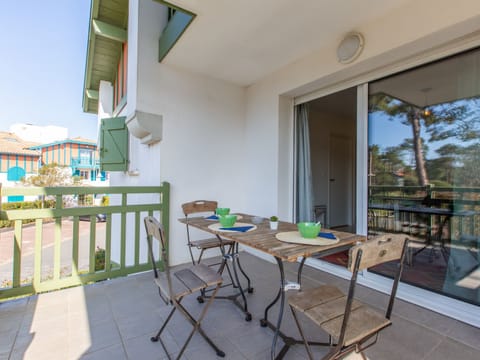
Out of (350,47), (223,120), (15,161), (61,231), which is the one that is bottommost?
(61,231)

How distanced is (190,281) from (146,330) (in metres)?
0.59

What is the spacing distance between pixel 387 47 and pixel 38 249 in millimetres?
3750

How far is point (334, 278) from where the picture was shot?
2680 millimetres

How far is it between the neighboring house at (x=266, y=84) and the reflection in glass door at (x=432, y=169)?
2cm

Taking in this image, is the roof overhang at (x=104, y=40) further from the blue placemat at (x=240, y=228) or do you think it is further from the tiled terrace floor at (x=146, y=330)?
the blue placemat at (x=240, y=228)

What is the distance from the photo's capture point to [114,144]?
4.62 m

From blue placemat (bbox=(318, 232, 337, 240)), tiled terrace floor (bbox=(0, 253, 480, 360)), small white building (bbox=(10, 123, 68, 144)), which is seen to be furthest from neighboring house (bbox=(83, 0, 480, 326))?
small white building (bbox=(10, 123, 68, 144))

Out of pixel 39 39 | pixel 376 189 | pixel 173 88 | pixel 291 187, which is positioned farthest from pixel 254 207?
pixel 39 39

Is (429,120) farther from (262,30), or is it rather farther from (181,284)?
(181,284)

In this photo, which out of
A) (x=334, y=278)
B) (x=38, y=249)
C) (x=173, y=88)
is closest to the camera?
(x=38, y=249)

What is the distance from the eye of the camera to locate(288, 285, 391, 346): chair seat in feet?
3.49

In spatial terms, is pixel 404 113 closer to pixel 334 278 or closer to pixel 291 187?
pixel 291 187

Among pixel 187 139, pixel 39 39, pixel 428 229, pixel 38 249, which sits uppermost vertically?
pixel 39 39

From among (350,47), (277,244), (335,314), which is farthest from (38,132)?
(335,314)
